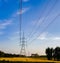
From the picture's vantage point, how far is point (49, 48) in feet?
360

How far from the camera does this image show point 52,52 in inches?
4178

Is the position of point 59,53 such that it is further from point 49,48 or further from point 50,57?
point 49,48

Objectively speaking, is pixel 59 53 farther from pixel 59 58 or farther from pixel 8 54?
pixel 8 54

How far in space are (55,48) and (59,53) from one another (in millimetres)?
10700

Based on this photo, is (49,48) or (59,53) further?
(49,48)

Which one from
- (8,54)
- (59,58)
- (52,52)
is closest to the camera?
(59,58)

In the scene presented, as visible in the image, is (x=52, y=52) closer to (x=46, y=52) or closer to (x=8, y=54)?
(x=46, y=52)

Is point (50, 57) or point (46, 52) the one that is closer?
point (50, 57)

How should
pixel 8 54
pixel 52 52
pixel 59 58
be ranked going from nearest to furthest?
pixel 59 58 → pixel 8 54 → pixel 52 52

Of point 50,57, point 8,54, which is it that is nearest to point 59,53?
point 50,57

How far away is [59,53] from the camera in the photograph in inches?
3824

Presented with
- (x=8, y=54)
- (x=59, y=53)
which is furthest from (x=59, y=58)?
(x=8, y=54)

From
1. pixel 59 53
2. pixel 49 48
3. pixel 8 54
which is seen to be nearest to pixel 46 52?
pixel 49 48

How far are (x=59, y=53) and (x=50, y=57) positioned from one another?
18.1ft
